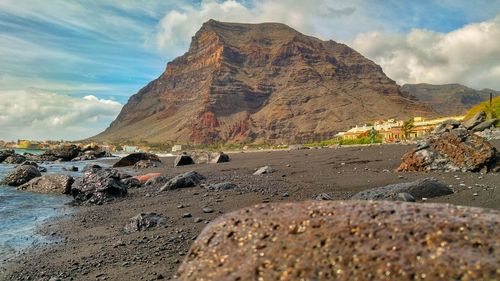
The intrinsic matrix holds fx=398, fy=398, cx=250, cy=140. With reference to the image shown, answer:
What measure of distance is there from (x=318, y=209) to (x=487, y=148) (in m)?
12.4

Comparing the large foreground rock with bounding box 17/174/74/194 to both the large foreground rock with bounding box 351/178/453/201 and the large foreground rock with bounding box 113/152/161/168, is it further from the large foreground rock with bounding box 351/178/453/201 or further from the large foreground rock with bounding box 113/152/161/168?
the large foreground rock with bounding box 113/152/161/168

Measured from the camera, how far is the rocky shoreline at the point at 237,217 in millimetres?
3148

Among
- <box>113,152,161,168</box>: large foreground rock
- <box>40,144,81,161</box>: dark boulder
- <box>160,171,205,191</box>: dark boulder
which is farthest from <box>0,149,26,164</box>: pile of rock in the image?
<box>160,171,205,191</box>: dark boulder

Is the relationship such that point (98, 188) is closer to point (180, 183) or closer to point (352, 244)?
point (180, 183)

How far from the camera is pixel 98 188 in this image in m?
15.1

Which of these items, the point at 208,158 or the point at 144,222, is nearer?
the point at 144,222

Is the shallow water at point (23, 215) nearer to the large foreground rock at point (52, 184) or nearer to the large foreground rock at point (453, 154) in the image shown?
the large foreground rock at point (52, 184)

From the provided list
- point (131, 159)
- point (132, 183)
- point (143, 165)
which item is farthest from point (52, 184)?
point (131, 159)

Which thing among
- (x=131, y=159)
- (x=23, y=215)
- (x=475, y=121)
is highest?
(x=475, y=121)

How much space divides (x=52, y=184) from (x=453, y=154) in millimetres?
16833

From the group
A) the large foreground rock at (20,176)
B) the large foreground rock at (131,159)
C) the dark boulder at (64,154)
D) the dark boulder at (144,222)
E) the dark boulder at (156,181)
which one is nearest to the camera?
the dark boulder at (144,222)

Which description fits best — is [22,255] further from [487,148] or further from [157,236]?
[487,148]

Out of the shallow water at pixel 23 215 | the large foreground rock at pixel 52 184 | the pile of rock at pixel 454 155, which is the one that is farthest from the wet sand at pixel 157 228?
the large foreground rock at pixel 52 184

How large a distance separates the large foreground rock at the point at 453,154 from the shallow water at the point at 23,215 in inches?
500
